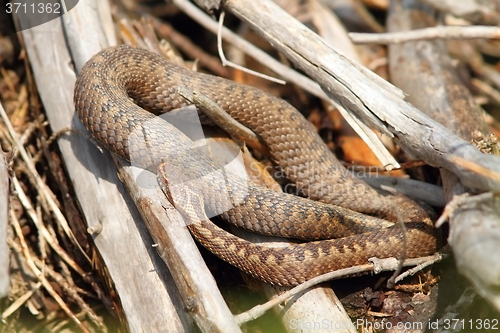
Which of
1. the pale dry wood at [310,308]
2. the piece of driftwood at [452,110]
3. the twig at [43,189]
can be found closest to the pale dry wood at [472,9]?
the piece of driftwood at [452,110]

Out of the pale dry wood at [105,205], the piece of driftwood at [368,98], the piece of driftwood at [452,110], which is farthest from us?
the pale dry wood at [105,205]

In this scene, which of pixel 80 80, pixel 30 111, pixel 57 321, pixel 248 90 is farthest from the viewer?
pixel 30 111

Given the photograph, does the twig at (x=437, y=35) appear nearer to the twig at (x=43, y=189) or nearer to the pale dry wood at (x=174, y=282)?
the pale dry wood at (x=174, y=282)

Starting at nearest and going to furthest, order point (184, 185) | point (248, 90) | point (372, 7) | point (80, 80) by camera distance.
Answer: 1. point (184, 185)
2. point (80, 80)
3. point (248, 90)
4. point (372, 7)

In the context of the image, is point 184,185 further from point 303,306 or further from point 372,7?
point 372,7

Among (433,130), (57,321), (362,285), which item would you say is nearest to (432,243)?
(362,285)

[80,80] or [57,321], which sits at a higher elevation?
[80,80]

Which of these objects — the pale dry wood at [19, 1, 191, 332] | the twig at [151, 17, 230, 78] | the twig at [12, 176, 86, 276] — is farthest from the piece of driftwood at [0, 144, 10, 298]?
the twig at [151, 17, 230, 78]
